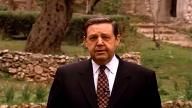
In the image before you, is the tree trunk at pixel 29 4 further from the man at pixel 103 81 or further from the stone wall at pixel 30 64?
the man at pixel 103 81

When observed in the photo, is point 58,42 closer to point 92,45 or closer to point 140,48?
point 140,48

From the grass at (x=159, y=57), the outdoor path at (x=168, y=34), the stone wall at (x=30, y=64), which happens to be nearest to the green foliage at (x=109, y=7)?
the outdoor path at (x=168, y=34)

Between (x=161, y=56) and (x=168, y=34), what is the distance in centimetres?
669

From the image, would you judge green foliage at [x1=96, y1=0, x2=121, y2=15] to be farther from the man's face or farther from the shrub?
the man's face

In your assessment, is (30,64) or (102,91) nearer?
(102,91)

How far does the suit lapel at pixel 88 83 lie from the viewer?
3328 millimetres

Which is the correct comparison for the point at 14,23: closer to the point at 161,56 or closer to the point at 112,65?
the point at 161,56

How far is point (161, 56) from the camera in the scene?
1658cm

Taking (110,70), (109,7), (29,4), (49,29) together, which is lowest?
(109,7)

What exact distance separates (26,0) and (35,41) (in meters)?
13.5

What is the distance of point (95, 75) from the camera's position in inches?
135

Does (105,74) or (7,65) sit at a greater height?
(105,74)


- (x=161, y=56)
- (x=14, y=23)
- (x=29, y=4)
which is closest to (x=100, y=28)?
(x=161, y=56)

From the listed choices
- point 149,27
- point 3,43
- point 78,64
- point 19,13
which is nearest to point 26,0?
point 149,27
